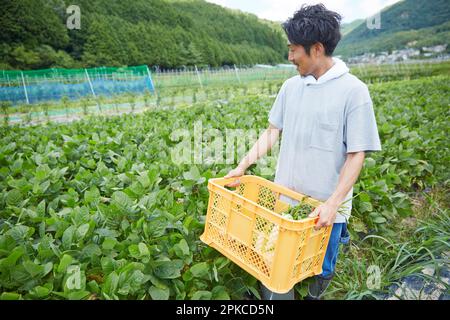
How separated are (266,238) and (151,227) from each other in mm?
659

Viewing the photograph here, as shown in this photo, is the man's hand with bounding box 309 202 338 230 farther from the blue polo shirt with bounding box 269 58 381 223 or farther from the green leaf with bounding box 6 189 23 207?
the green leaf with bounding box 6 189 23 207

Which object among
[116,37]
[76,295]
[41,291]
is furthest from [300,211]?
[116,37]

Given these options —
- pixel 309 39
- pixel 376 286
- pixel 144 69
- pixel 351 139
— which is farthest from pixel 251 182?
pixel 144 69

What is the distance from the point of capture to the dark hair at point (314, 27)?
164 centimetres

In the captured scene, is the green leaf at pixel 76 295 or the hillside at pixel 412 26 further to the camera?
the hillside at pixel 412 26

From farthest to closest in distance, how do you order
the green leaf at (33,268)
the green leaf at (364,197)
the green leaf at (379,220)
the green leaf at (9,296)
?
the green leaf at (379,220) → the green leaf at (364,197) → the green leaf at (33,268) → the green leaf at (9,296)

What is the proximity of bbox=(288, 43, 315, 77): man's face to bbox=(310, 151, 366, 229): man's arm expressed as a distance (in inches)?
19.5

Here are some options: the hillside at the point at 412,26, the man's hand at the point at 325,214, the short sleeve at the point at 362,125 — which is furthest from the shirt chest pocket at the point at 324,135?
the hillside at the point at 412,26

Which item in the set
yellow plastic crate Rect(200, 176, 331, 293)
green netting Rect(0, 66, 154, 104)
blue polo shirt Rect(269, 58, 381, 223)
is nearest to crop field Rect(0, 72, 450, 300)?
yellow plastic crate Rect(200, 176, 331, 293)

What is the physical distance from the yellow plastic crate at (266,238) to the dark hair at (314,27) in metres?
0.79

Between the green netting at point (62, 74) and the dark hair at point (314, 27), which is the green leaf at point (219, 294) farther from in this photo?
the green netting at point (62, 74)

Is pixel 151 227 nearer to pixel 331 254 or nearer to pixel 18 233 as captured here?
pixel 18 233

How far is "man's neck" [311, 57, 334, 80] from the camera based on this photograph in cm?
177

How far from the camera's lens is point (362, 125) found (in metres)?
1.66
